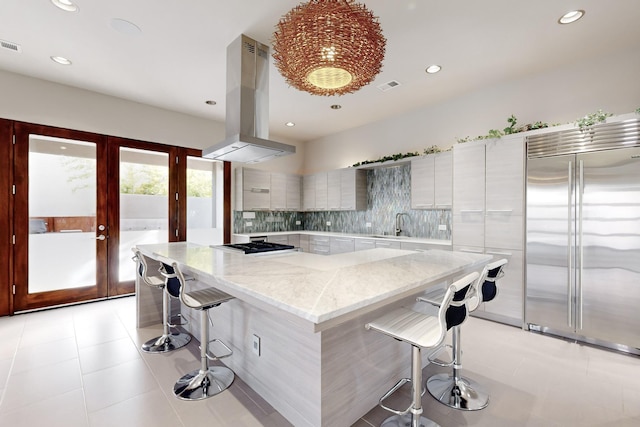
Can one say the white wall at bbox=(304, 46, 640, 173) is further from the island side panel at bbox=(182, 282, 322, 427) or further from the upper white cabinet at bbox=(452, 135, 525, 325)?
the island side panel at bbox=(182, 282, 322, 427)

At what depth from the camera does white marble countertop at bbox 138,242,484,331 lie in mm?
1234

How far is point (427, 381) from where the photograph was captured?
2.23 metres

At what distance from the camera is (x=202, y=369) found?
7.06 ft

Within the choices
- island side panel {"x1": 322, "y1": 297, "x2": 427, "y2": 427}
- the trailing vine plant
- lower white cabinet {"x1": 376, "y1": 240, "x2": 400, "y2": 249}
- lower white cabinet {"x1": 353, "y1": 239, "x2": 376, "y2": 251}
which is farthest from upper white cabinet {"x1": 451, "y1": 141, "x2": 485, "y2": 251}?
island side panel {"x1": 322, "y1": 297, "x2": 427, "y2": 427}

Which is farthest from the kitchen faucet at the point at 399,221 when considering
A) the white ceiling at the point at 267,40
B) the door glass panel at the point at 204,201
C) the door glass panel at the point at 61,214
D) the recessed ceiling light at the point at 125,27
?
the door glass panel at the point at 61,214

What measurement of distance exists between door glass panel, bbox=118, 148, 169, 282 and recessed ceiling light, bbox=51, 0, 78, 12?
7.70ft

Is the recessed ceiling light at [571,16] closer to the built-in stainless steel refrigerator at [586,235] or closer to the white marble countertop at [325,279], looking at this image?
→ the built-in stainless steel refrigerator at [586,235]

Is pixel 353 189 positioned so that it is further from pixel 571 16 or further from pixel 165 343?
pixel 165 343

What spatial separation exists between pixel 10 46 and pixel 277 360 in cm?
421

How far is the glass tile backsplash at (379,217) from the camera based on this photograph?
469 cm

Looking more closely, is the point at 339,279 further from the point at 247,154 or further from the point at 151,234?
the point at 151,234

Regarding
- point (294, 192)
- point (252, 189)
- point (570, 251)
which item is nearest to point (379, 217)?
point (294, 192)

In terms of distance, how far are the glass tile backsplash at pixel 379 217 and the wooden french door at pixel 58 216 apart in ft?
7.51

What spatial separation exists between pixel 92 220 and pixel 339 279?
434cm
